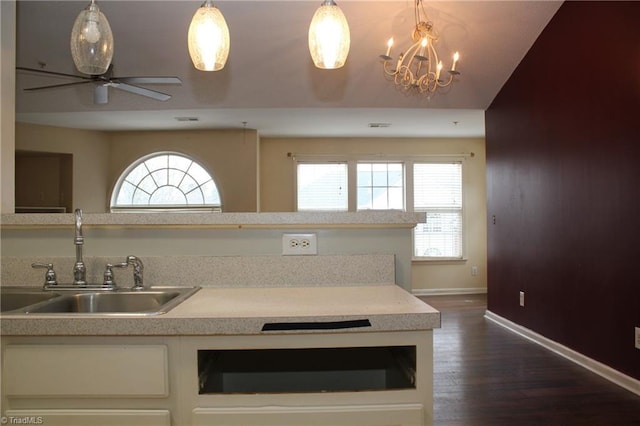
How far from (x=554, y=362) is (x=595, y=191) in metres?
1.30

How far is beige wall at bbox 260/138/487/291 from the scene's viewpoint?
570 cm

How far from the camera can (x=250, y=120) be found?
183 inches

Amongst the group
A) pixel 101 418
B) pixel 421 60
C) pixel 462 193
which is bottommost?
pixel 101 418

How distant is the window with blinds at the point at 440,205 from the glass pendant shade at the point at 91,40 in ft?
16.0

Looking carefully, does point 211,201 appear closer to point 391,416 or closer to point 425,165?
point 425,165

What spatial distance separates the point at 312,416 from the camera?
104cm

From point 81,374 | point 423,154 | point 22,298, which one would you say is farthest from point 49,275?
point 423,154

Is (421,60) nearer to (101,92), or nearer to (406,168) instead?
(101,92)

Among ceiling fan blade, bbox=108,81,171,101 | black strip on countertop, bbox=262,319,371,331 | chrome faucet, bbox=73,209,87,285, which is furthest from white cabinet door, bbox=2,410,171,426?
ceiling fan blade, bbox=108,81,171,101

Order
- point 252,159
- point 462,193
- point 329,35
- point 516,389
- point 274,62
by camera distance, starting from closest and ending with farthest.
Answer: point 329,35 < point 516,389 < point 274,62 < point 252,159 < point 462,193

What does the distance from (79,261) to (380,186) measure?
15.5 ft

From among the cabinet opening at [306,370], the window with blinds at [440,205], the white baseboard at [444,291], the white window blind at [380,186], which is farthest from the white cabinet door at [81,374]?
the window with blinds at [440,205]

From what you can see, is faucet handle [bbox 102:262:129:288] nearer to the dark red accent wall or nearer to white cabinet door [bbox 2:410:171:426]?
white cabinet door [bbox 2:410:171:426]

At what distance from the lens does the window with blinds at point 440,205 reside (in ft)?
18.9
